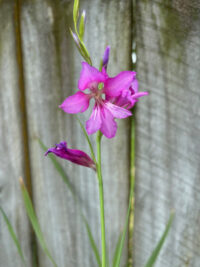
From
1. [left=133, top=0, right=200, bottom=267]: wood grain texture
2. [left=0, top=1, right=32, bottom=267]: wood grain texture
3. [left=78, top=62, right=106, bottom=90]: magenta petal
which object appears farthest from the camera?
[left=0, top=1, right=32, bottom=267]: wood grain texture

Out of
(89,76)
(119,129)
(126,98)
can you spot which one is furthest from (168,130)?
(89,76)

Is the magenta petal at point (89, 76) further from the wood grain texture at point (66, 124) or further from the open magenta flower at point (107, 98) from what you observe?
the wood grain texture at point (66, 124)

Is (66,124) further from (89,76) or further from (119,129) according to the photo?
(89,76)

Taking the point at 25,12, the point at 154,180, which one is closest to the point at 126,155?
the point at 154,180

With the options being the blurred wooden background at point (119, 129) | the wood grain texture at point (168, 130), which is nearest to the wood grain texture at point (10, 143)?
the blurred wooden background at point (119, 129)

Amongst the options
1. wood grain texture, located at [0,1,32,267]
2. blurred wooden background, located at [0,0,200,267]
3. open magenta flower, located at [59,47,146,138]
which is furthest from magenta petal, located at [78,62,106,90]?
wood grain texture, located at [0,1,32,267]

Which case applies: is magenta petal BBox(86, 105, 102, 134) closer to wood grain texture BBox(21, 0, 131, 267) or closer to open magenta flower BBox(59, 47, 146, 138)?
open magenta flower BBox(59, 47, 146, 138)
